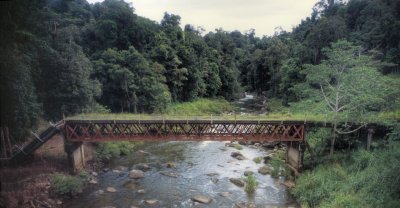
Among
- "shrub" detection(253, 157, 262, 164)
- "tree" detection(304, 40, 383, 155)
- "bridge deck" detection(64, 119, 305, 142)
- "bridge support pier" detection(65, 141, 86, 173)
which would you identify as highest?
"tree" detection(304, 40, 383, 155)

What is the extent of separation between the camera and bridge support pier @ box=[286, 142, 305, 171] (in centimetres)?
2855

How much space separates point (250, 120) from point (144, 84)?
22.6 metres

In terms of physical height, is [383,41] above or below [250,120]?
above

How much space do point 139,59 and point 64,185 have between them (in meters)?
24.7

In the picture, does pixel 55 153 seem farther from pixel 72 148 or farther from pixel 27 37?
pixel 27 37

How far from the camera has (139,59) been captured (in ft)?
149

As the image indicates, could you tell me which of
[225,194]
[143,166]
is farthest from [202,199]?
[143,166]

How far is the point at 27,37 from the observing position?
2694 centimetres

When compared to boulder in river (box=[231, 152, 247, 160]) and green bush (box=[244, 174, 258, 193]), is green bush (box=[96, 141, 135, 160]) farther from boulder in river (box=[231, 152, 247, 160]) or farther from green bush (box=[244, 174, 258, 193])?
green bush (box=[244, 174, 258, 193])

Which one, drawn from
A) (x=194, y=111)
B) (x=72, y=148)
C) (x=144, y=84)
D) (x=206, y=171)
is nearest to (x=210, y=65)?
(x=194, y=111)

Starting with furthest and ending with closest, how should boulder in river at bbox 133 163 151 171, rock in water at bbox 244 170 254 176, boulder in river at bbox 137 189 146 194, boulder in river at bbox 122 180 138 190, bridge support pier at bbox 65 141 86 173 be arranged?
boulder in river at bbox 133 163 151 171 → rock in water at bbox 244 170 254 176 → bridge support pier at bbox 65 141 86 173 → boulder in river at bbox 122 180 138 190 → boulder in river at bbox 137 189 146 194

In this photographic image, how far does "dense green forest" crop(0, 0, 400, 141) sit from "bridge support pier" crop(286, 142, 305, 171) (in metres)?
5.08

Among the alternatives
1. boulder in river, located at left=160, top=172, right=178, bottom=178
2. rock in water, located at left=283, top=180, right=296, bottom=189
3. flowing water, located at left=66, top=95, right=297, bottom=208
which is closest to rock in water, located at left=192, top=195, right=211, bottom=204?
flowing water, located at left=66, top=95, right=297, bottom=208

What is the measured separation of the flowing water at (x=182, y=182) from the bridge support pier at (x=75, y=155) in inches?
95.2
